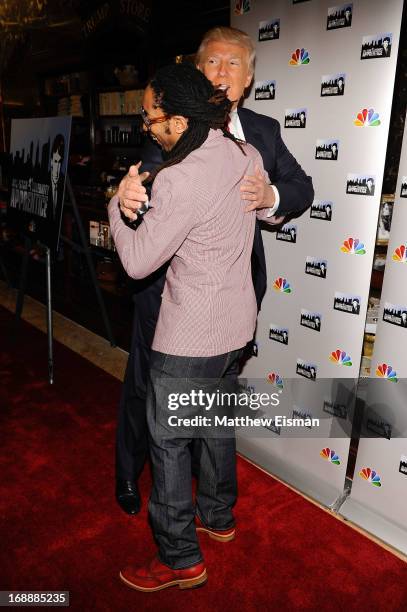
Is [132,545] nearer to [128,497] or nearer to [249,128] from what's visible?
[128,497]

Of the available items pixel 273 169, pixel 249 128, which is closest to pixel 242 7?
pixel 249 128

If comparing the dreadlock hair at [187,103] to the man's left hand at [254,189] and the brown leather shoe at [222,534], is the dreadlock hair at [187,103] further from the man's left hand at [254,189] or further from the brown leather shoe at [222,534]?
the brown leather shoe at [222,534]

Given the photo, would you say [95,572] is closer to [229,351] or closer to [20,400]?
[229,351]

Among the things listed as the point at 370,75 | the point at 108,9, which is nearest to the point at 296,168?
the point at 370,75

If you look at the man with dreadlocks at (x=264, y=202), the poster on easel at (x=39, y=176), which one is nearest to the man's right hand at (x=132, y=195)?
the man with dreadlocks at (x=264, y=202)

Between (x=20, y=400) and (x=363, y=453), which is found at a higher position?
(x=363, y=453)

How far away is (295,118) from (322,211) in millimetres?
406

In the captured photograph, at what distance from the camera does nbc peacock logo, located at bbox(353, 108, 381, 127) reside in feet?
5.82

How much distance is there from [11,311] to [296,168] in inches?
135

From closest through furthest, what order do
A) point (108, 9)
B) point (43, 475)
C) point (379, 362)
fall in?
point (379, 362)
point (43, 475)
point (108, 9)

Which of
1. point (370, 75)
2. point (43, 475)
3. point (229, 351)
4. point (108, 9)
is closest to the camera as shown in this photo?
point (229, 351)

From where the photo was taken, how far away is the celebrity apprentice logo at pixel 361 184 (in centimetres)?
184

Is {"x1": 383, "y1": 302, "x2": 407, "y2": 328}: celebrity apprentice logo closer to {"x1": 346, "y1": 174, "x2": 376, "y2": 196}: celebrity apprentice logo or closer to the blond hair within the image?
{"x1": 346, "y1": 174, "x2": 376, "y2": 196}: celebrity apprentice logo

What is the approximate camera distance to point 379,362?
77.9 inches
